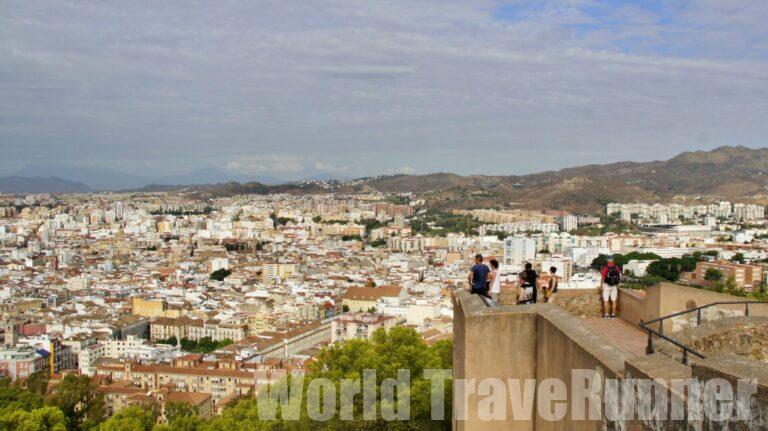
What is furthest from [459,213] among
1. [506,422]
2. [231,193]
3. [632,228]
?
[506,422]

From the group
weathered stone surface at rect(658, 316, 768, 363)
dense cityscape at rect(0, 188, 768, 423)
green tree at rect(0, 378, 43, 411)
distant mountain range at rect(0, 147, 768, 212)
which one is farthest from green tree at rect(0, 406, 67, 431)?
distant mountain range at rect(0, 147, 768, 212)

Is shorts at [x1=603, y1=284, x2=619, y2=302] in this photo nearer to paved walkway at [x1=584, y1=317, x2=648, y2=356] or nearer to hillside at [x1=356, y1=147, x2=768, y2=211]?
paved walkway at [x1=584, y1=317, x2=648, y2=356]

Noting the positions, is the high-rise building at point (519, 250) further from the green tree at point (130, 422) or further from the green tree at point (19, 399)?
the green tree at point (130, 422)

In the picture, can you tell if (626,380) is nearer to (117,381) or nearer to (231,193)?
(117,381)

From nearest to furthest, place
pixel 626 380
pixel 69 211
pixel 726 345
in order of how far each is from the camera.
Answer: pixel 626 380 < pixel 726 345 < pixel 69 211

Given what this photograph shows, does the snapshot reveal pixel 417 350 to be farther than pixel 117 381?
No

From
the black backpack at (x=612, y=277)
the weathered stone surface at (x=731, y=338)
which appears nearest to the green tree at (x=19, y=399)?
the black backpack at (x=612, y=277)

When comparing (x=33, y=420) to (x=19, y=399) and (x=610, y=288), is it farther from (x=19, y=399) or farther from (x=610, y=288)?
(x=610, y=288)
